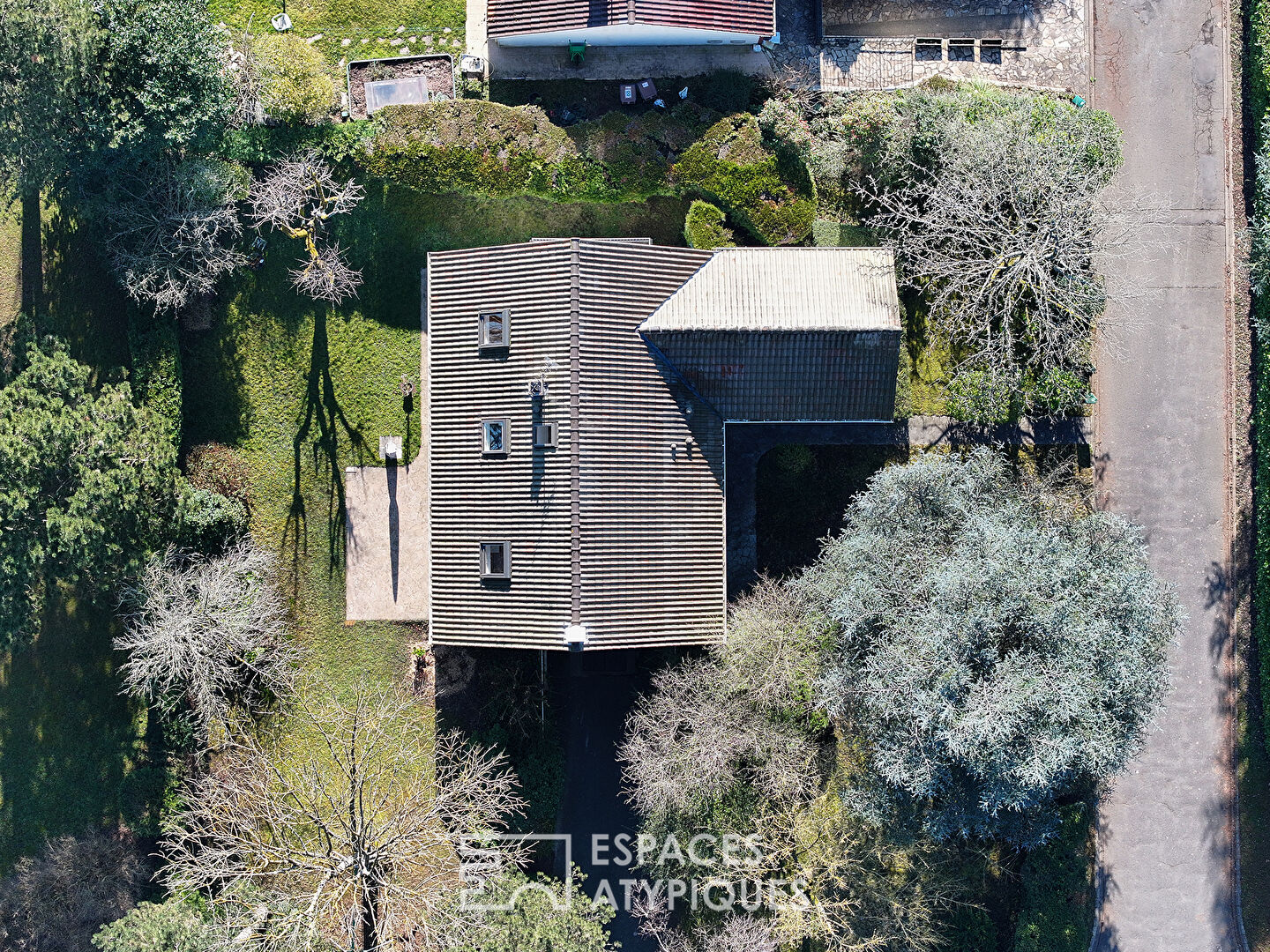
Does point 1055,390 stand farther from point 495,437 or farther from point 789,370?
point 495,437

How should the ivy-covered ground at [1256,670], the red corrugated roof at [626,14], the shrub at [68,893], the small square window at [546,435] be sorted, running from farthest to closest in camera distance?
1. the shrub at [68,893]
2. the ivy-covered ground at [1256,670]
3. the red corrugated roof at [626,14]
4. the small square window at [546,435]

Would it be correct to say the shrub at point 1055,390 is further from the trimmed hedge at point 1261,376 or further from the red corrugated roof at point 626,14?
the red corrugated roof at point 626,14

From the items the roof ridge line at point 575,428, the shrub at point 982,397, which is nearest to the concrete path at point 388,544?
the roof ridge line at point 575,428

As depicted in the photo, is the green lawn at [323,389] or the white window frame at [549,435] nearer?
the white window frame at [549,435]

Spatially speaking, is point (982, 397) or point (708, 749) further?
point (982, 397)

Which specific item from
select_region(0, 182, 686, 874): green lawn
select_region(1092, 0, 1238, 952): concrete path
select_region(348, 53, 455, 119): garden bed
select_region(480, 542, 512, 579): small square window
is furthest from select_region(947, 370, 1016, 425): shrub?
select_region(348, 53, 455, 119): garden bed

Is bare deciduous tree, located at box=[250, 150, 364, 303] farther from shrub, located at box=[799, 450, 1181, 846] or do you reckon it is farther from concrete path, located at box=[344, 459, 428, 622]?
shrub, located at box=[799, 450, 1181, 846]

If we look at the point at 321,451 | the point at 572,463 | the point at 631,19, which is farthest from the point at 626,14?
the point at 321,451
